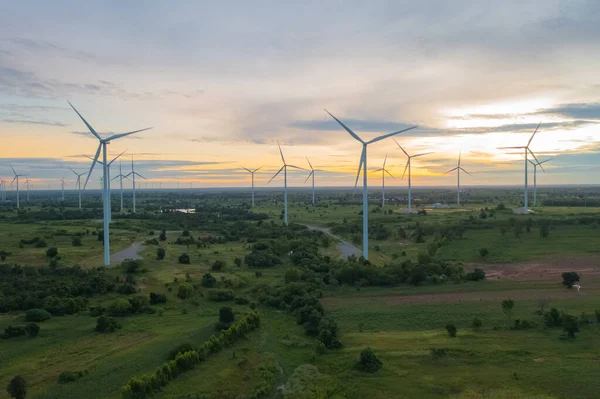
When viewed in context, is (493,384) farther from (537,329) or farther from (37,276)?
(37,276)

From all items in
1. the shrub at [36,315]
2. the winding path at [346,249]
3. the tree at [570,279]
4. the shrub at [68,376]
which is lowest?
the shrub at [68,376]

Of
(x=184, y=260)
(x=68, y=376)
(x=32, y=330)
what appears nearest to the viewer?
(x=68, y=376)

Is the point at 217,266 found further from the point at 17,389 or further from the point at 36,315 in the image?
the point at 17,389

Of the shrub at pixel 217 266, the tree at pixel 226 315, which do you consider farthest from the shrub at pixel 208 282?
the tree at pixel 226 315

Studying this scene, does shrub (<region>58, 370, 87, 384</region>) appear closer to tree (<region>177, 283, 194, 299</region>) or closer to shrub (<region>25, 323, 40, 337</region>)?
shrub (<region>25, 323, 40, 337</region>)

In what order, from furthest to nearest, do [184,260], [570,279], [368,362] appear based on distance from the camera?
[184,260] < [570,279] < [368,362]

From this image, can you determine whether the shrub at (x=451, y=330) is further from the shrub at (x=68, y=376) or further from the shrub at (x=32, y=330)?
the shrub at (x=32, y=330)

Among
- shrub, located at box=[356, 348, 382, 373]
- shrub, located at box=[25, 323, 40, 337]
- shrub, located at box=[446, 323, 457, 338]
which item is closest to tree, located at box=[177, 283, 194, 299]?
shrub, located at box=[25, 323, 40, 337]

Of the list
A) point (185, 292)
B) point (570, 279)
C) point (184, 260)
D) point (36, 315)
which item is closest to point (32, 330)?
point (36, 315)

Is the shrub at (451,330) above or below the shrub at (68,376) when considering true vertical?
above
